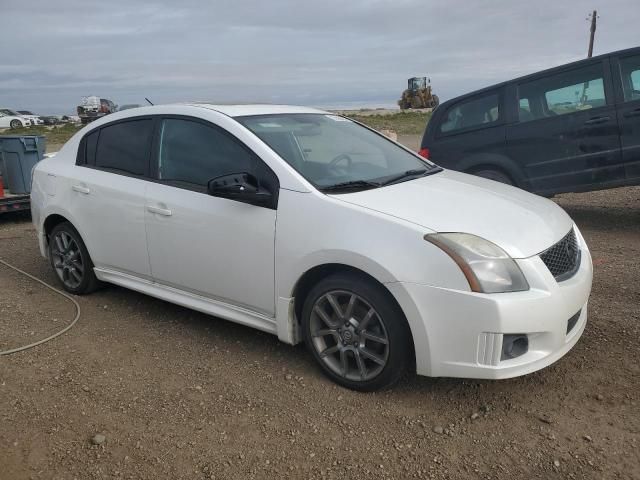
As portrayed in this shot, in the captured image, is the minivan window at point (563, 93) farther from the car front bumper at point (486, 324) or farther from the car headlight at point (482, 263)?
the car headlight at point (482, 263)

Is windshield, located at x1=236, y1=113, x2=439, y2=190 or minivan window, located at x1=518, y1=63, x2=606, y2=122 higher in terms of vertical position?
minivan window, located at x1=518, y1=63, x2=606, y2=122

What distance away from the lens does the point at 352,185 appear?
11.8ft

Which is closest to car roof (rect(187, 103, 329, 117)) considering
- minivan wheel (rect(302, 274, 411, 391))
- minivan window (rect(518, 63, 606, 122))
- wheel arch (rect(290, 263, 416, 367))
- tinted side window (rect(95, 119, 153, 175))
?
tinted side window (rect(95, 119, 153, 175))

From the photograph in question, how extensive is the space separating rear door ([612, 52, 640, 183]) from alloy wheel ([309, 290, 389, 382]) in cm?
477

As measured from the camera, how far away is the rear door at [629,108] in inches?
257

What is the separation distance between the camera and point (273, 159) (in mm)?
3656

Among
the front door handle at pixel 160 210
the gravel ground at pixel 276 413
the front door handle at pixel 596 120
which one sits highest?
the front door handle at pixel 596 120

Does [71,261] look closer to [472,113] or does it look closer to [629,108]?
[472,113]

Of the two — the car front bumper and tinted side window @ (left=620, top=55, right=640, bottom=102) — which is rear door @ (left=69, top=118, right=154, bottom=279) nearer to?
the car front bumper

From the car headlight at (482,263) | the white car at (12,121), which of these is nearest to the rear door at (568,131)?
the car headlight at (482,263)

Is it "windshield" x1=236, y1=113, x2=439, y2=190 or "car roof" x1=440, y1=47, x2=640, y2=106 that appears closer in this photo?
"windshield" x1=236, y1=113, x2=439, y2=190

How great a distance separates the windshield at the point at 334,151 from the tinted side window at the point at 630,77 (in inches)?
138

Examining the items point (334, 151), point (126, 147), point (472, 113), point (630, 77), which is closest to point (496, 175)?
point (472, 113)

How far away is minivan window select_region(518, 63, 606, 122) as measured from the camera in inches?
268
